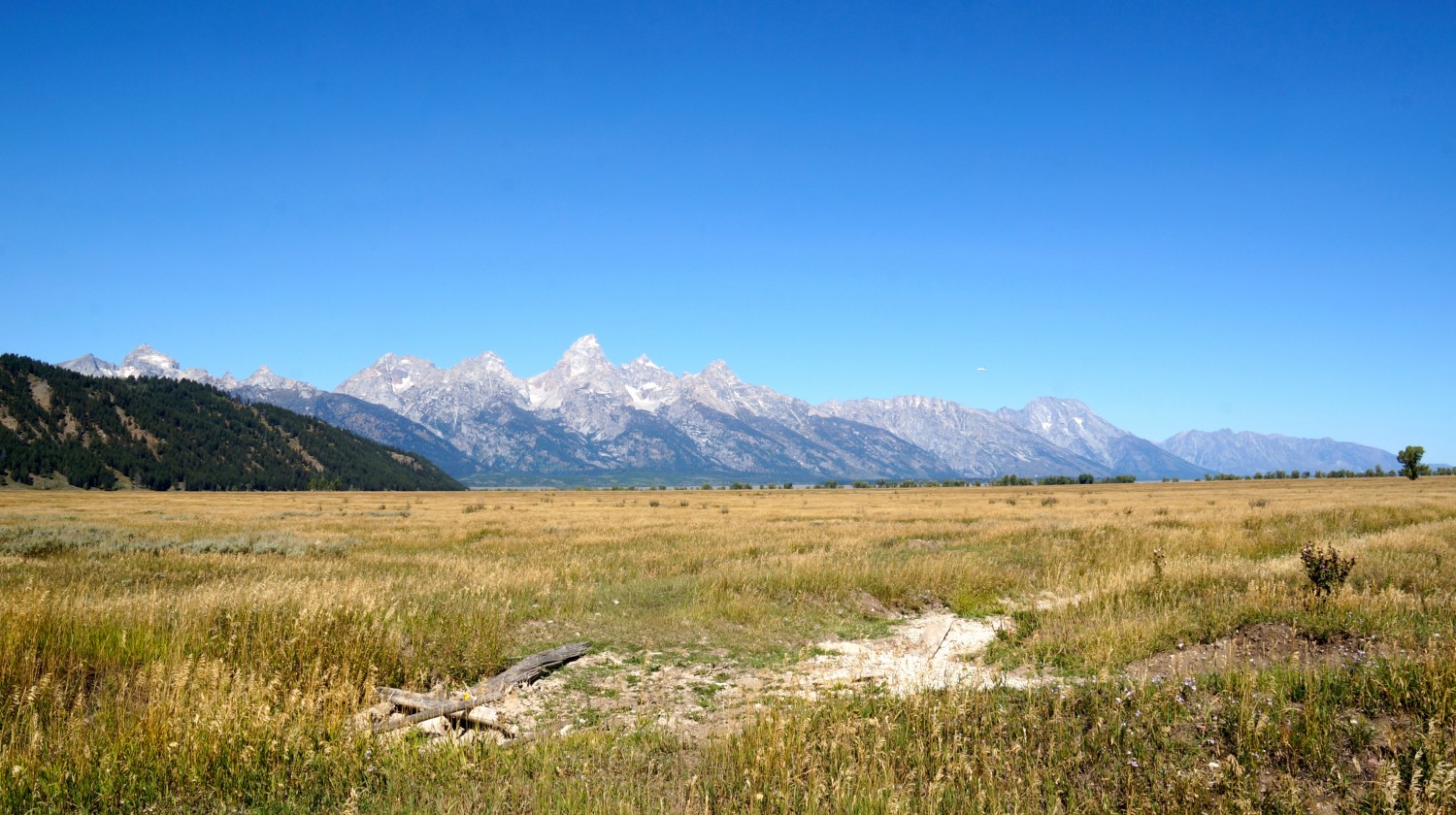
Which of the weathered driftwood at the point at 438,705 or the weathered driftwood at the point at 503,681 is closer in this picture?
the weathered driftwood at the point at 503,681

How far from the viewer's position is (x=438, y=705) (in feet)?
24.9

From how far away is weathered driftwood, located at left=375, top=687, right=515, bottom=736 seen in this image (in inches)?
296

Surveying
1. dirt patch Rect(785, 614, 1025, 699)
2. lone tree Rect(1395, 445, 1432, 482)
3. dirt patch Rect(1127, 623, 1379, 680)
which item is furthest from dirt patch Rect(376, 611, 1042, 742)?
lone tree Rect(1395, 445, 1432, 482)

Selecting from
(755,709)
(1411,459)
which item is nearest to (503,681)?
(755,709)

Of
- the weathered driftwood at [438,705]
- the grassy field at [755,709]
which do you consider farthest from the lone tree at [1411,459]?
the weathered driftwood at [438,705]

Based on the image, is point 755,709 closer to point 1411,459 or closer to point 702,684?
point 702,684

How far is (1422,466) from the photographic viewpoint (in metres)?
115

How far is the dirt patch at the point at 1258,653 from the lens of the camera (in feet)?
28.4

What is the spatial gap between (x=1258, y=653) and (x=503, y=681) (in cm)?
1015

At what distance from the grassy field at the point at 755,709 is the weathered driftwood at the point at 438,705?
284 millimetres

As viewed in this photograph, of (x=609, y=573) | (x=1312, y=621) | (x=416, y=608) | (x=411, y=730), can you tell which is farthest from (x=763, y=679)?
(x=609, y=573)

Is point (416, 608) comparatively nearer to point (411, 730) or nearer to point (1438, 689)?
point (411, 730)

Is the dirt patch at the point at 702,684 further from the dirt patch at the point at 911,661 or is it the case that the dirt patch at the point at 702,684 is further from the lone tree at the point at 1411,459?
the lone tree at the point at 1411,459

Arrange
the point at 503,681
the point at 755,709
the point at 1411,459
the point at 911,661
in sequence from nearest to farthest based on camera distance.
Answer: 1. the point at 755,709
2. the point at 503,681
3. the point at 911,661
4. the point at 1411,459
